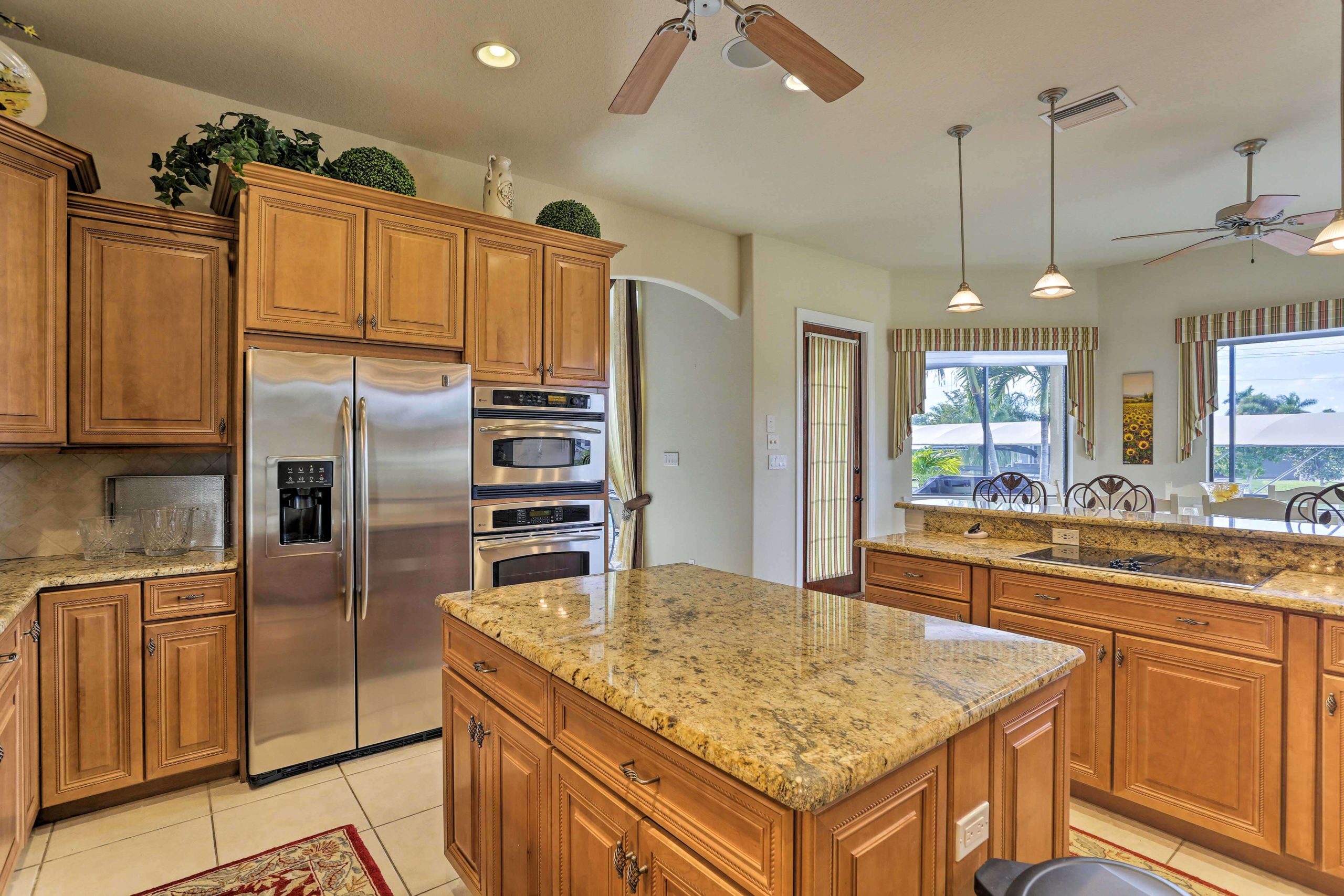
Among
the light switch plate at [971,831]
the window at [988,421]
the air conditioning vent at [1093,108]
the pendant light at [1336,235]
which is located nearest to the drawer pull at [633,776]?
the light switch plate at [971,831]

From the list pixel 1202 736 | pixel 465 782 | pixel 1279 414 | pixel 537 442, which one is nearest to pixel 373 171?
pixel 537 442

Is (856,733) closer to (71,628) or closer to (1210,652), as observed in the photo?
(1210,652)

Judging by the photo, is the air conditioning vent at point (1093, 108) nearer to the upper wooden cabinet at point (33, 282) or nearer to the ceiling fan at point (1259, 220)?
the ceiling fan at point (1259, 220)

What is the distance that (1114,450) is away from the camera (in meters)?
5.96

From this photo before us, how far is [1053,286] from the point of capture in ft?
10.7

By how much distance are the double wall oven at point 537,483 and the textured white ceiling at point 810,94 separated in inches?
52.7

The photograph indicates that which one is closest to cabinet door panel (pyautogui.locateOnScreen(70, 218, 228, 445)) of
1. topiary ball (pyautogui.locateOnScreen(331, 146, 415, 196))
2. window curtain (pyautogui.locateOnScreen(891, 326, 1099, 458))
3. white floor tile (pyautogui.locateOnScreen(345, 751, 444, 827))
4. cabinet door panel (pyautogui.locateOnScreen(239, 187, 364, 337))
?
cabinet door panel (pyautogui.locateOnScreen(239, 187, 364, 337))

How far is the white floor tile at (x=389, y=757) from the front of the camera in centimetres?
276

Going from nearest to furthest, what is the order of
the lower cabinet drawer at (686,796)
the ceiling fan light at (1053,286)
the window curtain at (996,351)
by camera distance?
the lower cabinet drawer at (686,796), the ceiling fan light at (1053,286), the window curtain at (996,351)

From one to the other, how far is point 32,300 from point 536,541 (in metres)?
2.03

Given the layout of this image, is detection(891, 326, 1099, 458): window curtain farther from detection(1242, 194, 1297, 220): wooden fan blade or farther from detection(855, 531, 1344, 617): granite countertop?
detection(855, 531, 1344, 617): granite countertop

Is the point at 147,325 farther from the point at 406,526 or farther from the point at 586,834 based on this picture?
the point at 586,834

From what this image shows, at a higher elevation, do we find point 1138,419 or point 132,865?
point 1138,419

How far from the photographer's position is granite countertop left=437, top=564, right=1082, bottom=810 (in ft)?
3.06
